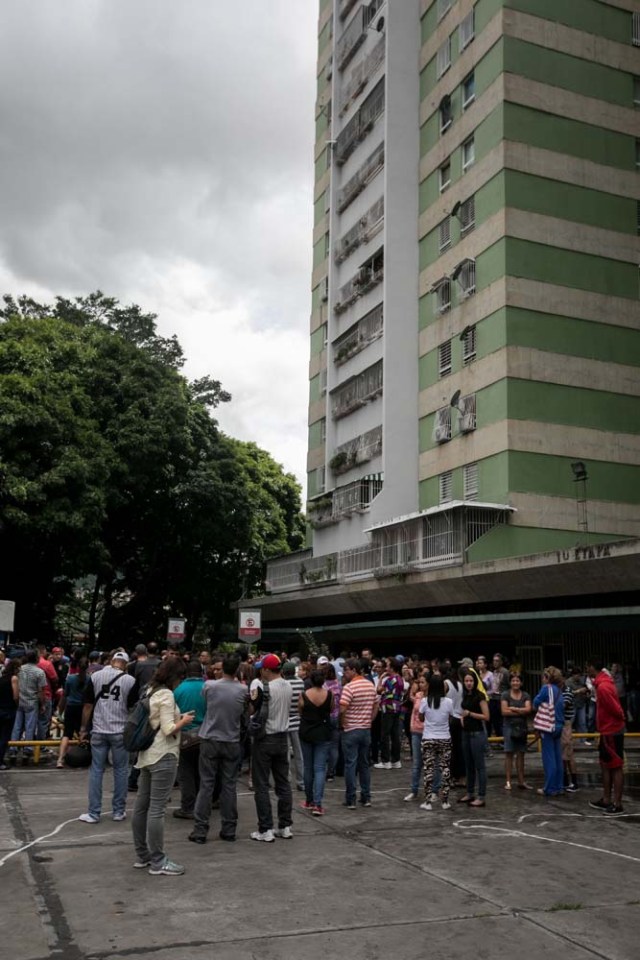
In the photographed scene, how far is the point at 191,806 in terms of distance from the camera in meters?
11.1

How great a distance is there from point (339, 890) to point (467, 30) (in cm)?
3267

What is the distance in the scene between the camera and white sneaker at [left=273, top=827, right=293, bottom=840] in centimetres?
987

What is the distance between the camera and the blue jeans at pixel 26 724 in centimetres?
1709

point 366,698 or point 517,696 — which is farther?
point 517,696

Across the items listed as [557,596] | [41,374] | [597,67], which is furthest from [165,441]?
[597,67]

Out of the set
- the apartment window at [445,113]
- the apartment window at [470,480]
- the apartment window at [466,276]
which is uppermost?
the apartment window at [445,113]

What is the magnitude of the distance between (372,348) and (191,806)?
28.0 meters

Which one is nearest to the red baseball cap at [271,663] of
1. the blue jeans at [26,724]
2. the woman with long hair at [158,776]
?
the woman with long hair at [158,776]

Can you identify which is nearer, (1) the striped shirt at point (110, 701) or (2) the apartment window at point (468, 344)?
(1) the striped shirt at point (110, 701)

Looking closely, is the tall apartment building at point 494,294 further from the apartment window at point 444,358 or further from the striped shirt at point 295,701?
the striped shirt at point 295,701

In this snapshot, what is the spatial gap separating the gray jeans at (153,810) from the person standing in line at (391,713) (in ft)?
25.0

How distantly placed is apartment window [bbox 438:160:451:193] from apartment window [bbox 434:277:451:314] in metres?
3.73

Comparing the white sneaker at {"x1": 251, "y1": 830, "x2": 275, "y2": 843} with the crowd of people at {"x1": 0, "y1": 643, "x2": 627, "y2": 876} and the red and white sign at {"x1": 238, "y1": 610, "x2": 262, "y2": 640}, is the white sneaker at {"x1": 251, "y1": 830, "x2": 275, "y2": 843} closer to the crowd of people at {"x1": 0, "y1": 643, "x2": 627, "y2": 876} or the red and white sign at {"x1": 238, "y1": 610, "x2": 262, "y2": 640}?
the crowd of people at {"x1": 0, "y1": 643, "x2": 627, "y2": 876}

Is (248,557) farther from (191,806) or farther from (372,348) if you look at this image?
(191,806)
